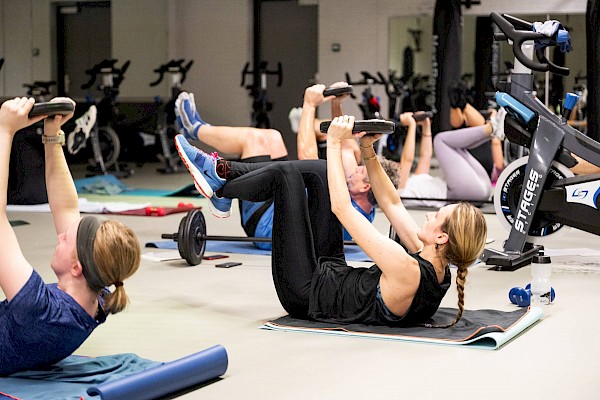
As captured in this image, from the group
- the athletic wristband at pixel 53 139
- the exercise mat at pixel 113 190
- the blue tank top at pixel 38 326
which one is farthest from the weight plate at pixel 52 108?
the exercise mat at pixel 113 190

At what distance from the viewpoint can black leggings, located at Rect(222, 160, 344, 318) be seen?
362 centimetres

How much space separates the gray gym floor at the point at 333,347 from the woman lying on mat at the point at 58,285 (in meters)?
0.43

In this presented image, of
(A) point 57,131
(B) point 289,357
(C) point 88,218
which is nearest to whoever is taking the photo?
(C) point 88,218

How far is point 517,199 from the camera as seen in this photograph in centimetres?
519

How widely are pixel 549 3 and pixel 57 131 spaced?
9.78 metres

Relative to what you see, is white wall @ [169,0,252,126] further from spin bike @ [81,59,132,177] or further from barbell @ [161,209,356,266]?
barbell @ [161,209,356,266]

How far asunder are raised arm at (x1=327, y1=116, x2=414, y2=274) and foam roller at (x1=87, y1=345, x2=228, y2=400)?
685mm

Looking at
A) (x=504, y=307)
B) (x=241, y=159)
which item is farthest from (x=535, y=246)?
(x=241, y=159)

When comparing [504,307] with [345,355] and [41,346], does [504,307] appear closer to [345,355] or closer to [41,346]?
[345,355]

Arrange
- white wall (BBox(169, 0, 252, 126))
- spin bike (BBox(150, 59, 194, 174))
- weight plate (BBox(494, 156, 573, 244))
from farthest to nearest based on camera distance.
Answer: white wall (BBox(169, 0, 252, 126)) → spin bike (BBox(150, 59, 194, 174)) → weight plate (BBox(494, 156, 573, 244))

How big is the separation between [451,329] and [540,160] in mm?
1649

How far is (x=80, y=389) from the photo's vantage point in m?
2.69

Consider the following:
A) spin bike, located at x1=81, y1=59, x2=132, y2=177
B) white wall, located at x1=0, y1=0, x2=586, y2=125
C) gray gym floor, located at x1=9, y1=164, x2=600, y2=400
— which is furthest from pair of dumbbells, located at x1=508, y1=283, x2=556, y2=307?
white wall, located at x1=0, y1=0, x2=586, y2=125

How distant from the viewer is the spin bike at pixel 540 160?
4809mm
